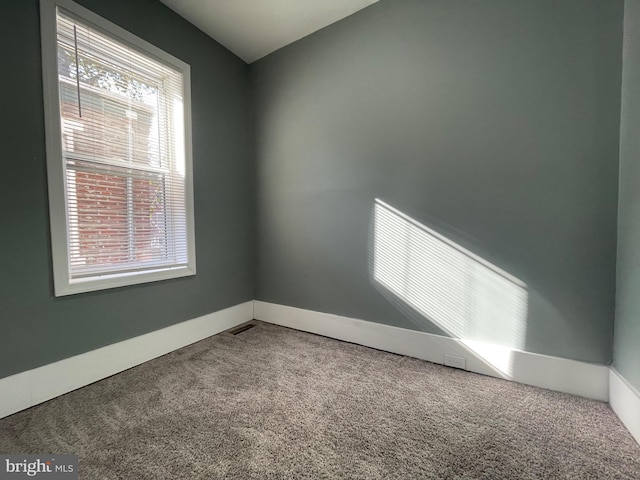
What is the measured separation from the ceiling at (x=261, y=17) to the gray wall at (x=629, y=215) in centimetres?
168

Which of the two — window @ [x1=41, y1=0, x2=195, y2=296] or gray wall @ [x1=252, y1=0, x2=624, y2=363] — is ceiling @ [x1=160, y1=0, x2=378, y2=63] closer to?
gray wall @ [x1=252, y1=0, x2=624, y2=363]

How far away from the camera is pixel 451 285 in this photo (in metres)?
1.97

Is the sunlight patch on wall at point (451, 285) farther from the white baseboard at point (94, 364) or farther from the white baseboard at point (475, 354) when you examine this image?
the white baseboard at point (94, 364)

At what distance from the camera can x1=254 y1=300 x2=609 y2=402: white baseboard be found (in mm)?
1612

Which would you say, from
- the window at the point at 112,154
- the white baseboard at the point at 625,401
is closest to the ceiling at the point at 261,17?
the window at the point at 112,154

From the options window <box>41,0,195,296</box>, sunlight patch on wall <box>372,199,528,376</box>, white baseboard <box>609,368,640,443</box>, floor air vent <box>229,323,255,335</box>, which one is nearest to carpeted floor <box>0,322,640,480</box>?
white baseboard <box>609,368,640,443</box>

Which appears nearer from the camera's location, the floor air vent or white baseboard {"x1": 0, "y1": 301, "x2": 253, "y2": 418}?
white baseboard {"x1": 0, "y1": 301, "x2": 253, "y2": 418}

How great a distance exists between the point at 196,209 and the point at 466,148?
224 centimetres

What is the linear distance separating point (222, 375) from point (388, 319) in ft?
4.33

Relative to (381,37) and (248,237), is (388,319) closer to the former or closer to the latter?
(248,237)

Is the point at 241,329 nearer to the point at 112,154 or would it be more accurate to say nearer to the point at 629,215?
the point at 112,154

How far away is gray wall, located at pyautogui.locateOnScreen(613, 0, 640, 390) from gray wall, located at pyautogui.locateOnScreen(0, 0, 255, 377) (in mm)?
2833

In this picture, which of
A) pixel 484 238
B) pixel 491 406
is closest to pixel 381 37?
pixel 484 238

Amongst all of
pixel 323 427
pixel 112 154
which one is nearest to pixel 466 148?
pixel 323 427
